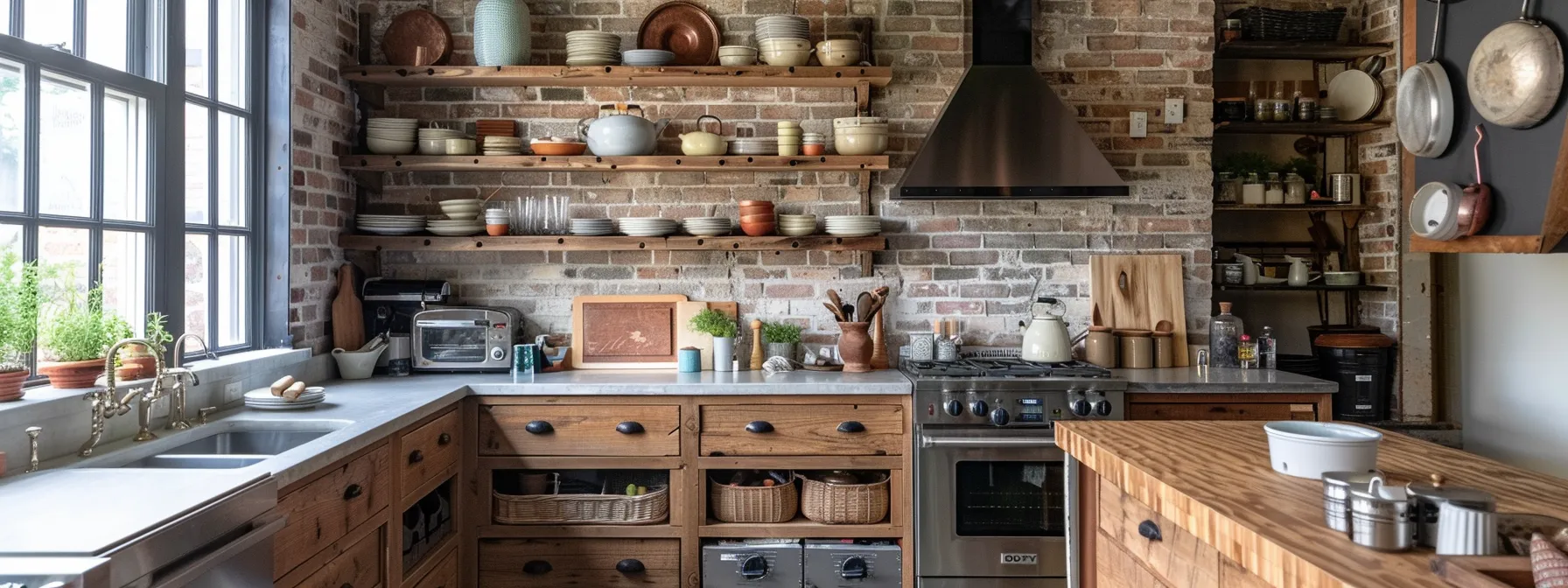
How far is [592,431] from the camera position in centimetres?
346

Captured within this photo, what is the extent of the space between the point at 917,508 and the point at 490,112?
7.97ft

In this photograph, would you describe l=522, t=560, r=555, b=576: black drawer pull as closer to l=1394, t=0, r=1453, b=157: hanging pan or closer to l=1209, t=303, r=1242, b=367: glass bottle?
l=1209, t=303, r=1242, b=367: glass bottle

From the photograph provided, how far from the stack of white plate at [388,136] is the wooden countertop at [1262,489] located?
2854 millimetres

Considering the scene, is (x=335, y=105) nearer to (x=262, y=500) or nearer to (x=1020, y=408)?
(x=262, y=500)

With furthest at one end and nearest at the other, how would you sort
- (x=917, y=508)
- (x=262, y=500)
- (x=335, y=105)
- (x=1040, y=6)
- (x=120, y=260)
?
1. (x=1040, y=6)
2. (x=335, y=105)
3. (x=917, y=508)
4. (x=120, y=260)
5. (x=262, y=500)

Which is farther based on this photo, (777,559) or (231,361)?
(777,559)

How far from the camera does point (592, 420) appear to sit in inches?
136

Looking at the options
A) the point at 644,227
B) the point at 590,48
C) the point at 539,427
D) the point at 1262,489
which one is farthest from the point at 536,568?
the point at 1262,489

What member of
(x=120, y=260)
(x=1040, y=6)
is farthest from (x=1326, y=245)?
(x=120, y=260)

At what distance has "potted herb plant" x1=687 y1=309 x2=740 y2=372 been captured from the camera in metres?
3.87

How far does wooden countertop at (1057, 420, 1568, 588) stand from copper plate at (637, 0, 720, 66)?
238 centimetres

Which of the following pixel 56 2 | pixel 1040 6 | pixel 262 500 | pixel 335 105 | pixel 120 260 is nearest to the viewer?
pixel 262 500

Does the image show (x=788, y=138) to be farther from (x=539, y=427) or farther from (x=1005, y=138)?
(x=539, y=427)

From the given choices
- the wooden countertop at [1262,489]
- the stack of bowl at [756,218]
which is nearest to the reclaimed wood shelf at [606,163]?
the stack of bowl at [756,218]
